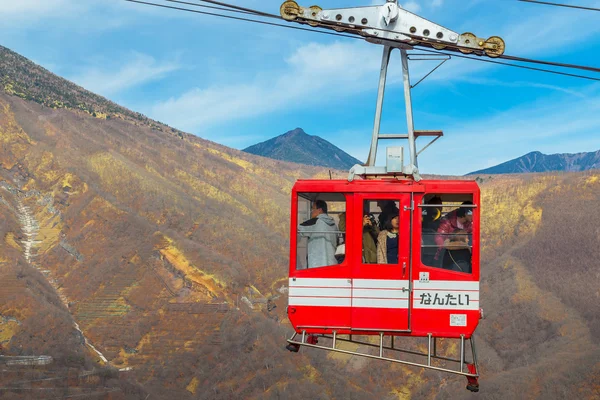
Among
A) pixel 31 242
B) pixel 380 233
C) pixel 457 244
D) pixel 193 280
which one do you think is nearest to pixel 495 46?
pixel 457 244

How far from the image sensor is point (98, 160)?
222 feet

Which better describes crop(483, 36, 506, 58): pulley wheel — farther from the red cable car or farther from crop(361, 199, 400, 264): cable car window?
crop(361, 199, 400, 264): cable car window

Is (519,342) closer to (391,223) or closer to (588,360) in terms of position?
(588,360)

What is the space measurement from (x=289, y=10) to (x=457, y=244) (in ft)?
16.7

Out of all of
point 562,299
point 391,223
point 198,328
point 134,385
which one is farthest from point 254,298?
point 391,223

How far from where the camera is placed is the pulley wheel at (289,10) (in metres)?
11.8

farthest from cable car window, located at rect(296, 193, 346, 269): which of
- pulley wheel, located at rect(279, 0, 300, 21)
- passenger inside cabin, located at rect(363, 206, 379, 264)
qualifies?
pulley wheel, located at rect(279, 0, 300, 21)

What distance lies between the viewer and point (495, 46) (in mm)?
11797

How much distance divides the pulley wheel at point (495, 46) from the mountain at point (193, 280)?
28950 millimetres

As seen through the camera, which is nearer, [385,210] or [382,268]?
[382,268]

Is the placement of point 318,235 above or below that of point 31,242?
below

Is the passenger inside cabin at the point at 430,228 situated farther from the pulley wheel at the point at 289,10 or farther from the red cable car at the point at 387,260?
the pulley wheel at the point at 289,10

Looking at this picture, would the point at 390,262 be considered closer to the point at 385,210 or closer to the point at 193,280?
the point at 385,210

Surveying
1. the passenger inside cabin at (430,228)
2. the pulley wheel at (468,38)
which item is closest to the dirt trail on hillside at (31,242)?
the passenger inside cabin at (430,228)
